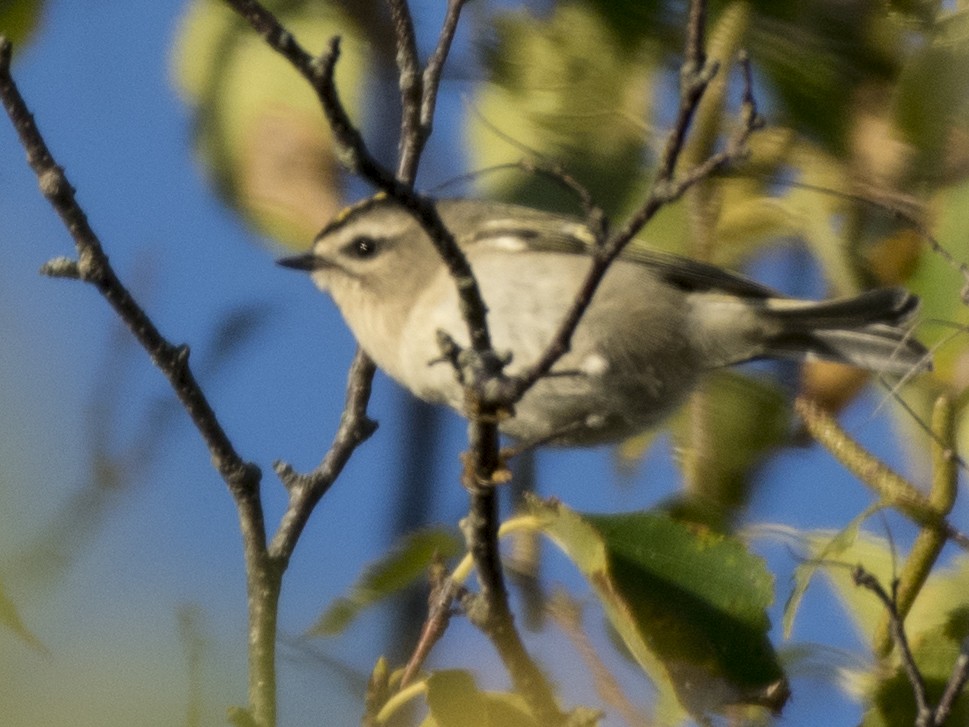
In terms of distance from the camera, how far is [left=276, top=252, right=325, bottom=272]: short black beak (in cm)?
229

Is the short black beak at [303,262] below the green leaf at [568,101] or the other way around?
below

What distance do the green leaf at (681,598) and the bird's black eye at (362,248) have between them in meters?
0.92

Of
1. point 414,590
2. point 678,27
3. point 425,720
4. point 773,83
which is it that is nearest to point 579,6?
point 678,27

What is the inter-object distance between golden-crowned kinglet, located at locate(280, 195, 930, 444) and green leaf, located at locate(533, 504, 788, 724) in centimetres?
40

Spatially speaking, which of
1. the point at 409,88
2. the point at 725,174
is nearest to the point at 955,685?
the point at 409,88

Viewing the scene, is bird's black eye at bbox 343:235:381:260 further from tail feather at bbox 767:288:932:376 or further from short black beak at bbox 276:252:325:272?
tail feather at bbox 767:288:932:376

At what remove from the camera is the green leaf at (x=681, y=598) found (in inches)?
57.6

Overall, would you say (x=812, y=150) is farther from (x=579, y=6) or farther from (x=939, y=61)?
(x=579, y=6)

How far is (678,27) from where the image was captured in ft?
6.43

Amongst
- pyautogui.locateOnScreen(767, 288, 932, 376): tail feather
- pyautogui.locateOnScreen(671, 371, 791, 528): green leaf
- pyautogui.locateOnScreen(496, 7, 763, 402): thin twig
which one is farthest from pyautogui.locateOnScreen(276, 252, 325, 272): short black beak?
pyautogui.locateOnScreen(496, 7, 763, 402): thin twig

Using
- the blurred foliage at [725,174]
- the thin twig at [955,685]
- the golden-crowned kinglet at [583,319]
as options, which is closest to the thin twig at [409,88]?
the blurred foliage at [725,174]

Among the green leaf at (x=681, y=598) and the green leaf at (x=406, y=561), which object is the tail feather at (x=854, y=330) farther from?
the green leaf at (x=406, y=561)

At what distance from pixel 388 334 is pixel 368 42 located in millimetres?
571

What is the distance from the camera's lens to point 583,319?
2.12 meters
